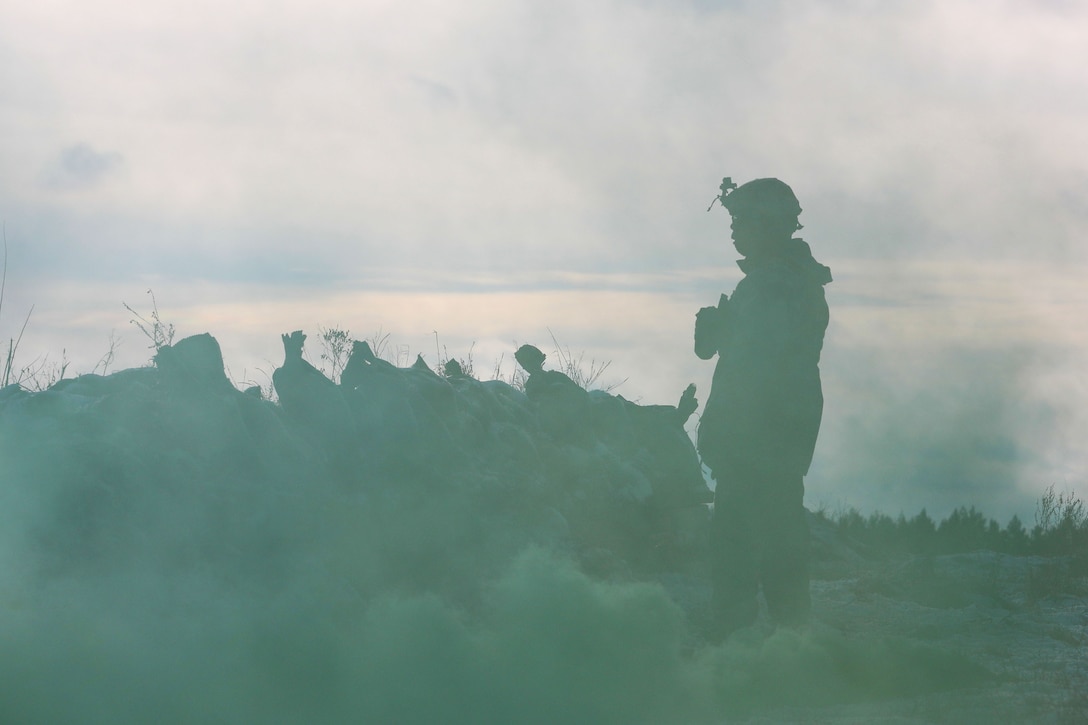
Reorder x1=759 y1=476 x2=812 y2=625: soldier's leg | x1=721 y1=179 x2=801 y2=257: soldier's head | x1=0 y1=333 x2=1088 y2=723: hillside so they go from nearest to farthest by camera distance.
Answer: x1=0 y1=333 x2=1088 y2=723: hillside
x1=759 y1=476 x2=812 y2=625: soldier's leg
x1=721 y1=179 x2=801 y2=257: soldier's head

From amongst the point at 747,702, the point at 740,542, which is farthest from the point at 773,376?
the point at 747,702

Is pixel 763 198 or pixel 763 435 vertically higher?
pixel 763 198

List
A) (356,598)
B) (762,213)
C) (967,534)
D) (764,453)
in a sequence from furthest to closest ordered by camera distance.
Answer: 1. (967,534)
2. (762,213)
3. (764,453)
4. (356,598)

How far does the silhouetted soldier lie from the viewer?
10.6 metres

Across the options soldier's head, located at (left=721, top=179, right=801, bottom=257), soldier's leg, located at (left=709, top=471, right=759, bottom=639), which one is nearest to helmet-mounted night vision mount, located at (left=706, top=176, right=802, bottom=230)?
soldier's head, located at (left=721, top=179, right=801, bottom=257)

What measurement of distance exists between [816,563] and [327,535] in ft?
29.1

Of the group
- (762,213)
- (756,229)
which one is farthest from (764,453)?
(762,213)

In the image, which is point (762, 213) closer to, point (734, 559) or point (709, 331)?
point (709, 331)

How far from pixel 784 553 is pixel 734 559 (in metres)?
0.45

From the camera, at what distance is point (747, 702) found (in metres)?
9.36

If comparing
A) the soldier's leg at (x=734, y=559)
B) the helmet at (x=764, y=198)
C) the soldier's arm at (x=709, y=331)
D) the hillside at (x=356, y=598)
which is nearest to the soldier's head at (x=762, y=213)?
the helmet at (x=764, y=198)

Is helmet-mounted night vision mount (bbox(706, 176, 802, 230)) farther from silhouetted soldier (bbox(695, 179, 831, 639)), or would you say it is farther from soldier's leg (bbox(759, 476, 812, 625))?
soldier's leg (bbox(759, 476, 812, 625))

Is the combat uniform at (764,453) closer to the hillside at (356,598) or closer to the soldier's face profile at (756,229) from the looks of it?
the soldier's face profile at (756,229)

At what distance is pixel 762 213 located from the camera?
1086 centimetres
